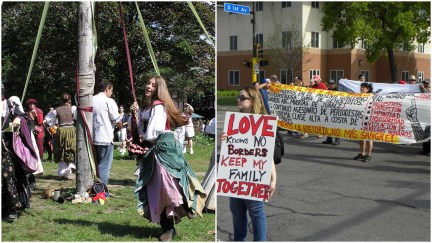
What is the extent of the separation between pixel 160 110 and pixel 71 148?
4.96 meters

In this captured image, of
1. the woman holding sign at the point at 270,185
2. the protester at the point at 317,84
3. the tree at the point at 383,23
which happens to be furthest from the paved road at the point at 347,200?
the tree at the point at 383,23

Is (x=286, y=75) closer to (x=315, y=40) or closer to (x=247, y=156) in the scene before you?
(x=315, y=40)

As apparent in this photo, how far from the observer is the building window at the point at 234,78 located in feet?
161

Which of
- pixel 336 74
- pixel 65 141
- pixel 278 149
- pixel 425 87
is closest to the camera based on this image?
pixel 278 149

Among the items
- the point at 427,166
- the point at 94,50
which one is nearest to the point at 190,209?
the point at 94,50

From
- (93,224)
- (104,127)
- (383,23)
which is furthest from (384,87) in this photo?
(383,23)

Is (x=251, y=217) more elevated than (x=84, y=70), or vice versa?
(x=84, y=70)

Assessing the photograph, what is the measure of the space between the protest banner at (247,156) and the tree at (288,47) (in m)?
38.2

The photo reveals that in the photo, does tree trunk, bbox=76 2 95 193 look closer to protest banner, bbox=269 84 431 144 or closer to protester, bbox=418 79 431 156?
protest banner, bbox=269 84 431 144

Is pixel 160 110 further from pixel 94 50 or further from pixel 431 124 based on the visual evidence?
pixel 431 124

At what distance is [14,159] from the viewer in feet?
20.9

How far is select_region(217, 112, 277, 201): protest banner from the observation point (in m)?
4.66

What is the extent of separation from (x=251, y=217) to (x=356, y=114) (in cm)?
777

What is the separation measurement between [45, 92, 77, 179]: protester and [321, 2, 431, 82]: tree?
92.1ft
